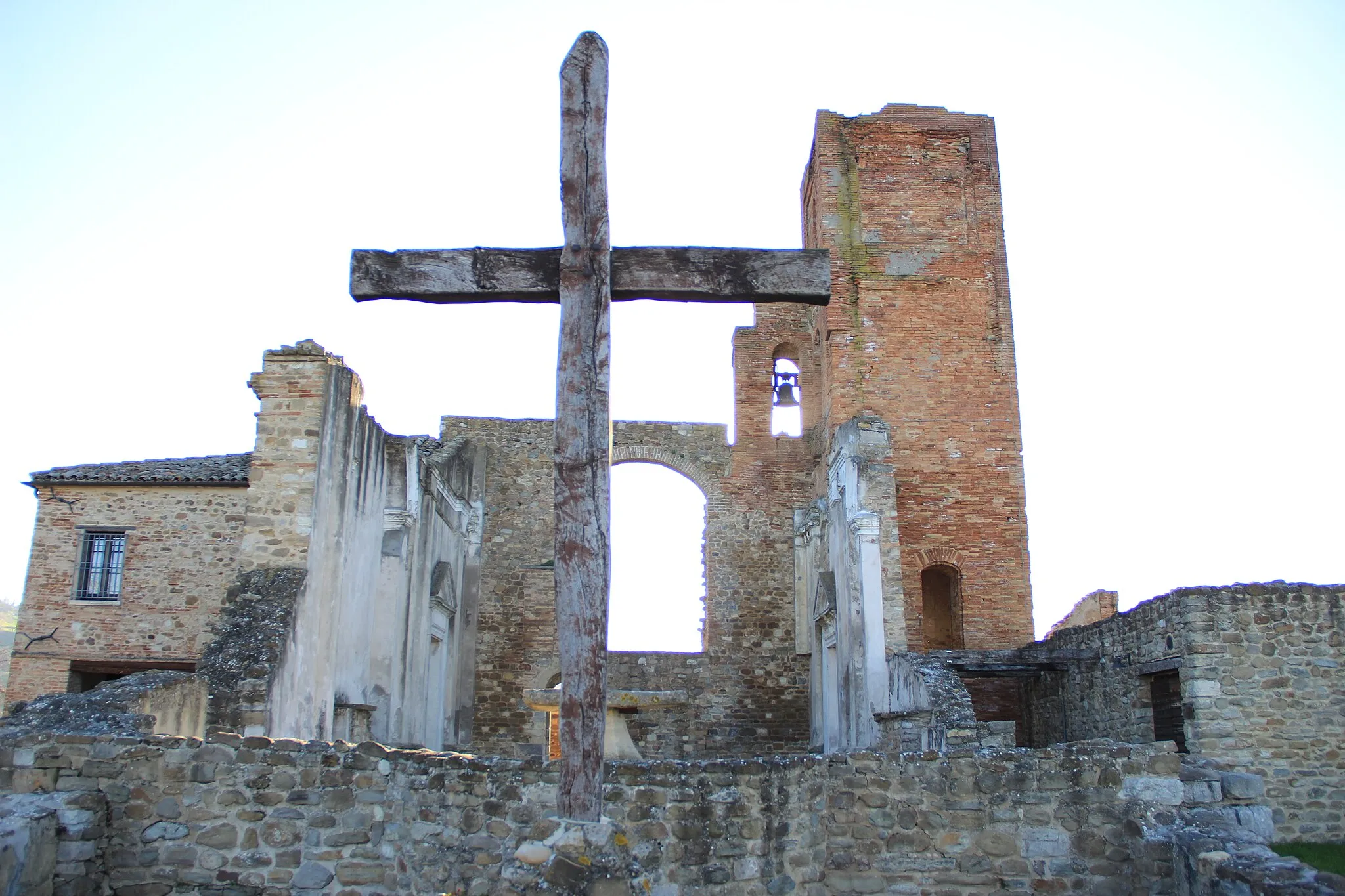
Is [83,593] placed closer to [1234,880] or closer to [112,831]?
[112,831]

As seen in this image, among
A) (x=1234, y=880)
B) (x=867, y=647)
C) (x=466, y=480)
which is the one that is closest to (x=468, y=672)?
(x=466, y=480)

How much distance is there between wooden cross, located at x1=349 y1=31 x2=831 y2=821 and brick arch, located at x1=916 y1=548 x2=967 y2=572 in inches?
512

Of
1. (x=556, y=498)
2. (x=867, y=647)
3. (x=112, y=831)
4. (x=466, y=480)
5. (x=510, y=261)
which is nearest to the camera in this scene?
(x=556, y=498)

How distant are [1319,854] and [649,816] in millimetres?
7066

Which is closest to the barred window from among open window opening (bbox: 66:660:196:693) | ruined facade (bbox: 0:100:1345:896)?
ruined facade (bbox: 0:100:1345:896)

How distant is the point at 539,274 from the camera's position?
485 centimetres

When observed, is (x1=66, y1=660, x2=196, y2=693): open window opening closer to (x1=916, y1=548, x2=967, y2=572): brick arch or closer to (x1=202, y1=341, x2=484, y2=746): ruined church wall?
(x1=202, y1=341, x2=484, y2=746): ruined church wall

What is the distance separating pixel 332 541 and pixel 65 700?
336cm

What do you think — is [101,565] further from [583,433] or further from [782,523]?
[583,433]

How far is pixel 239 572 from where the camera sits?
10.2m

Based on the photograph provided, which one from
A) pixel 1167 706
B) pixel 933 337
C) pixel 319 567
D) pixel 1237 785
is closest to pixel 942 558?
pixel 933 337

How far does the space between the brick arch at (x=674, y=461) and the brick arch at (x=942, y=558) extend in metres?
4.34

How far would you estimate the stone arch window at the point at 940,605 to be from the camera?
1764cm

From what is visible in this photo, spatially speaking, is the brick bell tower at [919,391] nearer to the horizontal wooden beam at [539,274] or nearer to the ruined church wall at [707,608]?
the ruined church wall at [707,608]
